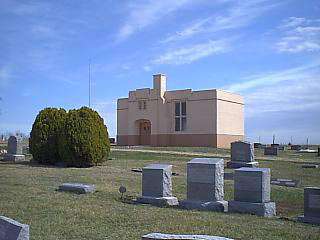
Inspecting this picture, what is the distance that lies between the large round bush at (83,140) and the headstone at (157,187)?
307 inches

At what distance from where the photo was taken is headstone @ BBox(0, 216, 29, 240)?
4.75 metres

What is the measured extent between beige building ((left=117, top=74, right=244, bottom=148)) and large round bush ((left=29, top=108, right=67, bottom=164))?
29.6 meters

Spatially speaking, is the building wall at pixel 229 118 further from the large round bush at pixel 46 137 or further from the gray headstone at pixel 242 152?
the large round bush at pixel 46 137

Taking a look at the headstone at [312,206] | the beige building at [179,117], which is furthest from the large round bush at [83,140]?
the beige building at [179,117]

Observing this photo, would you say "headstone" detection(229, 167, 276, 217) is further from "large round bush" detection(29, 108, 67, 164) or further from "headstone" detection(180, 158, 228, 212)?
A: "large round bush" detection(29, 108, 67, 164)

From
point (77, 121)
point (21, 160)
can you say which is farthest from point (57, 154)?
point (21, 160)

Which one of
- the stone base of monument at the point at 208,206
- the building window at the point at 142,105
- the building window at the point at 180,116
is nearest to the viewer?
the stone base of monument at the point at 208,206

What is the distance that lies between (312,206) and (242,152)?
1327cm

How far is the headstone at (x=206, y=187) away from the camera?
11016 millimetres

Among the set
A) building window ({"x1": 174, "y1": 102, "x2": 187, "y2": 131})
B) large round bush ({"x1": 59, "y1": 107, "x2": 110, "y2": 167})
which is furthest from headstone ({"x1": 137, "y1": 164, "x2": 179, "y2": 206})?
building window ({"x1": 174, "y1": 102, "x2": 187, "y2": 131})

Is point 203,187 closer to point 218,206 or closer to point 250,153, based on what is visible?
point 218,206

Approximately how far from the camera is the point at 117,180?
1555 centimetres

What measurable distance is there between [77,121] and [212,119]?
30535mm

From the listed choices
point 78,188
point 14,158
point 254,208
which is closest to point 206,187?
point 254,208
